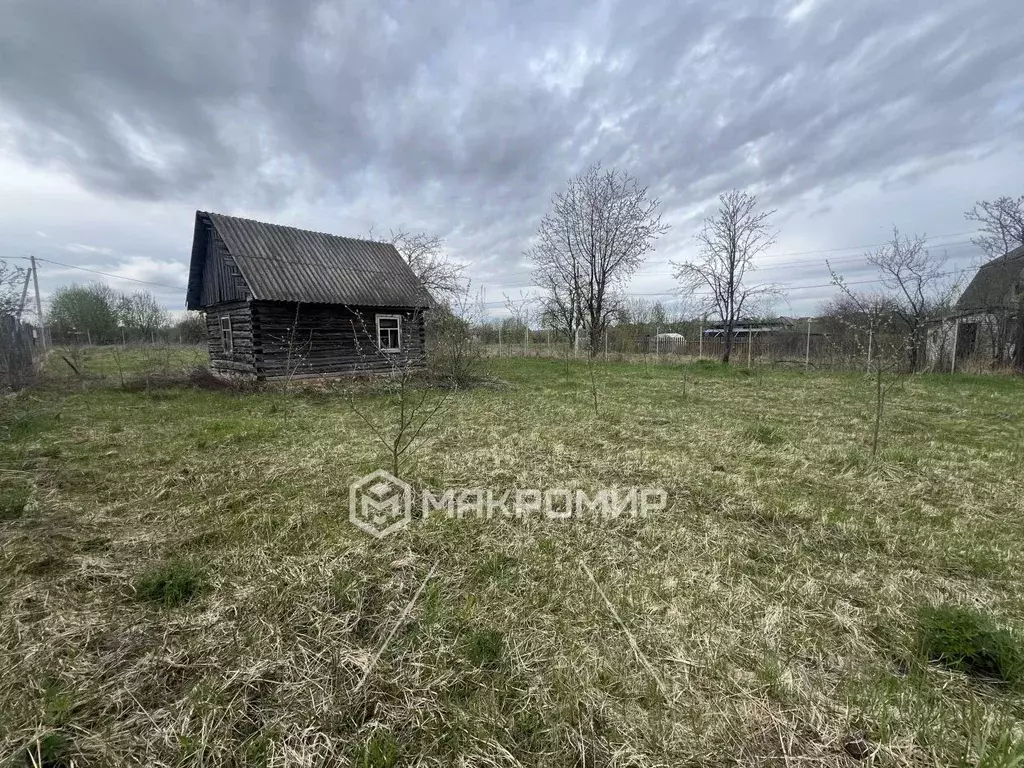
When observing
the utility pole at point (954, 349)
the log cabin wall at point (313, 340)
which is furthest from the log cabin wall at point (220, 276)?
the utility pole at point (954, 349)

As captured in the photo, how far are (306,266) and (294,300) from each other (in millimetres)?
1735

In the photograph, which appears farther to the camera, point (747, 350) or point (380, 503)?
point (747, 350)

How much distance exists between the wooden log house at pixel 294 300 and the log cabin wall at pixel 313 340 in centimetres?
3

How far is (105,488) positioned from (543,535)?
4.12m

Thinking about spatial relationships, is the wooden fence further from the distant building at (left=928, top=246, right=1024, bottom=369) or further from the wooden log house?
the distant building at (left=928, top=246, right=1024, bottom=369)

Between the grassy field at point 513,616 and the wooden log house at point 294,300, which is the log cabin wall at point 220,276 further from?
the grassy field at point 513,616

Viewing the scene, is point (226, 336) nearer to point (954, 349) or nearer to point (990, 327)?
point (954, 349)

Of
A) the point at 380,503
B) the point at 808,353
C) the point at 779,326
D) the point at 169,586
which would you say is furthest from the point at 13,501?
the point at 779,326

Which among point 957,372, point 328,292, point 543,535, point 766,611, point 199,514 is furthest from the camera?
point 957,372

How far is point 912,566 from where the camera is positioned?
2691mm

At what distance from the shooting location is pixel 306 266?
40.0ft

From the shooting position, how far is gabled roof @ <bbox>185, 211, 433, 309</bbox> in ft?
36.3

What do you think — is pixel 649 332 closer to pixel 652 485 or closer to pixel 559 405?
pixel 559 405

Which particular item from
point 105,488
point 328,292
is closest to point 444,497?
point 105,488
